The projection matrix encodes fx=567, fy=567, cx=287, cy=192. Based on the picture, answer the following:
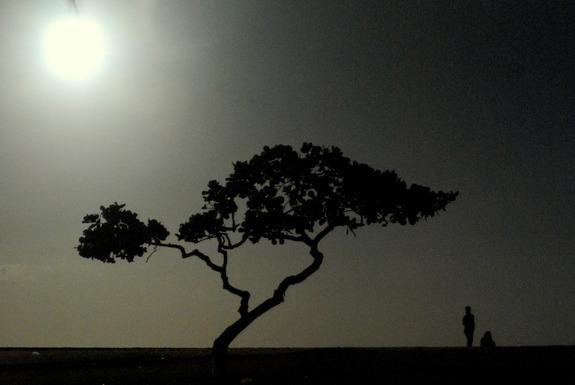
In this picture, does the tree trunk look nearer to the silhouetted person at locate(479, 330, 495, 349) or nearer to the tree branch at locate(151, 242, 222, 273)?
the tree branch at locate(151, 242, 222, 273)

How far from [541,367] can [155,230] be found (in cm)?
1770

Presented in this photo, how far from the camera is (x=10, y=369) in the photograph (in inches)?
1248

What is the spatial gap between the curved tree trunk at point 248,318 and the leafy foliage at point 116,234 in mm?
5800

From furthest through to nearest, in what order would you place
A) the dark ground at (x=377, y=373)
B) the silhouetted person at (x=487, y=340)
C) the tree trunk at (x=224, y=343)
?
the silhouetted person at (x=487, y=340) < the tree trunk at (x=224, y=343) < the dark ground at (x=377, y=373)

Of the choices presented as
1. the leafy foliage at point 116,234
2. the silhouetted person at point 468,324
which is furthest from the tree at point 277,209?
the silhouetted person at point 468,324

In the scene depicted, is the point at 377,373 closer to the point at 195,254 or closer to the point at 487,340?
the point at 195,254

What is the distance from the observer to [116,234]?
25.9 metres

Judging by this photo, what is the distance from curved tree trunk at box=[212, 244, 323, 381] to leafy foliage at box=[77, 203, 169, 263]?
5800 millimetres

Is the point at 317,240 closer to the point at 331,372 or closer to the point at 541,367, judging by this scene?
the point at 331,372

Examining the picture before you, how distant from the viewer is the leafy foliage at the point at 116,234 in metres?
25.8

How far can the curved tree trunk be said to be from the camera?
2305 centimetres

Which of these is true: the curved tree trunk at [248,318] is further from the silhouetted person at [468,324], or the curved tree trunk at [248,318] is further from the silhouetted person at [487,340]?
the silhouetted person at [487,340]

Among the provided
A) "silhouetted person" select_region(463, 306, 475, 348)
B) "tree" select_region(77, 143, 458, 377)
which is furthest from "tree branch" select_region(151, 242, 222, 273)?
"silhouetted person" select_region(463, 306, 475, 348)

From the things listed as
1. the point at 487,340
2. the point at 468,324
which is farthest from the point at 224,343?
the point at 487,340
